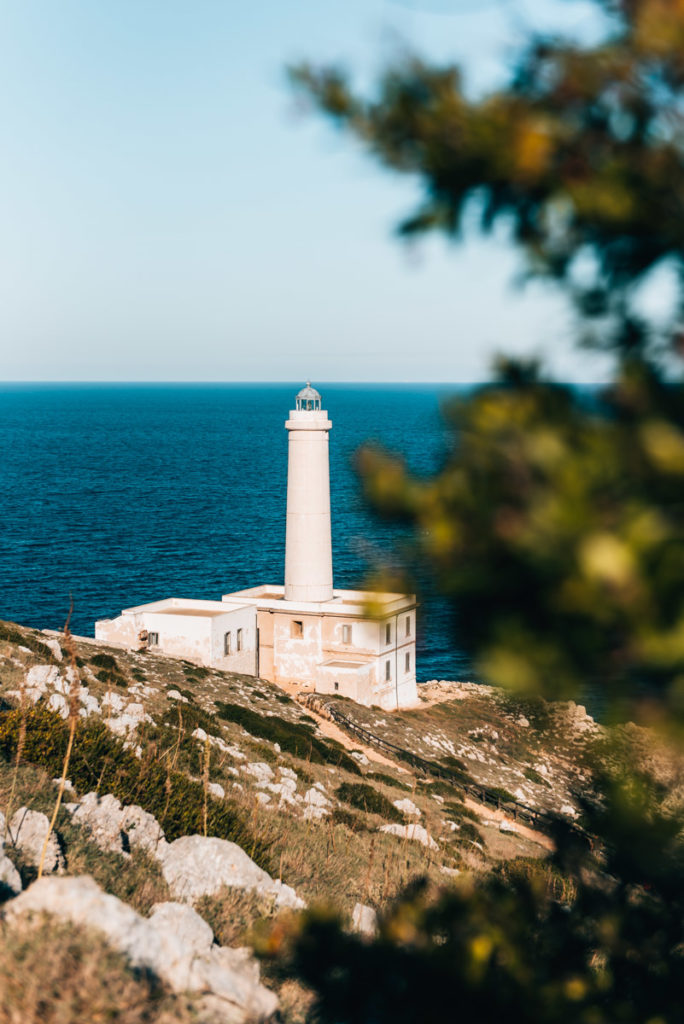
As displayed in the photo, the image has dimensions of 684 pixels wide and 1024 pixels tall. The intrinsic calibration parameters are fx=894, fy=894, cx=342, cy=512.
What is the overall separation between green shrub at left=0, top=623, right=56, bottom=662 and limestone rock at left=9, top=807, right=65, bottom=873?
57.3 ft

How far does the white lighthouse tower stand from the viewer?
39.9 meters

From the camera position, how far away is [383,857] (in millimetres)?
14500

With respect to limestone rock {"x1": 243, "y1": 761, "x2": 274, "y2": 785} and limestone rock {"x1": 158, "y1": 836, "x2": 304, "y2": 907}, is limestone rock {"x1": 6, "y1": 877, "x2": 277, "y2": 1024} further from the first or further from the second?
limestone rock {"x1": 243, "y1": 761, "x2": 274, "y2": 785}

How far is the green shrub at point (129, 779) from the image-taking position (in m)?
11.8

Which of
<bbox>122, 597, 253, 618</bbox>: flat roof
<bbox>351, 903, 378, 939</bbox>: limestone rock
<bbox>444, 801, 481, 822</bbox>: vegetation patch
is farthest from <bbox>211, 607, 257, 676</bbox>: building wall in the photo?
<bbox>351, 903, 378, 939</bbox>: limestone rock

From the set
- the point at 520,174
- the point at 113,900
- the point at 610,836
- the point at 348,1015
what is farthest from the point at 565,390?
the point at 113,900

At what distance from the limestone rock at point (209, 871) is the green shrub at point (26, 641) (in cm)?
1765

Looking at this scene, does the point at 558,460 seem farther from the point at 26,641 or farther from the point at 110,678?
the point at 26,641

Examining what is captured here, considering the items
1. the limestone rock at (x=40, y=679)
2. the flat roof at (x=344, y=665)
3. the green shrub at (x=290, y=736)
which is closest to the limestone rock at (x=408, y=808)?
the green shrub at (x=290, y=736)

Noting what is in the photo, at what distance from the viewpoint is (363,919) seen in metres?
9.77

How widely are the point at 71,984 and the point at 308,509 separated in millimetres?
34884

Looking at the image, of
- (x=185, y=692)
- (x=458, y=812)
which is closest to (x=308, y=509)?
(x=185, y=692)

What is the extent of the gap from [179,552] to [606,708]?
79.8 meters

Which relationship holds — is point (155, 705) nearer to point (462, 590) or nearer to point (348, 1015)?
point (348, 1015)
